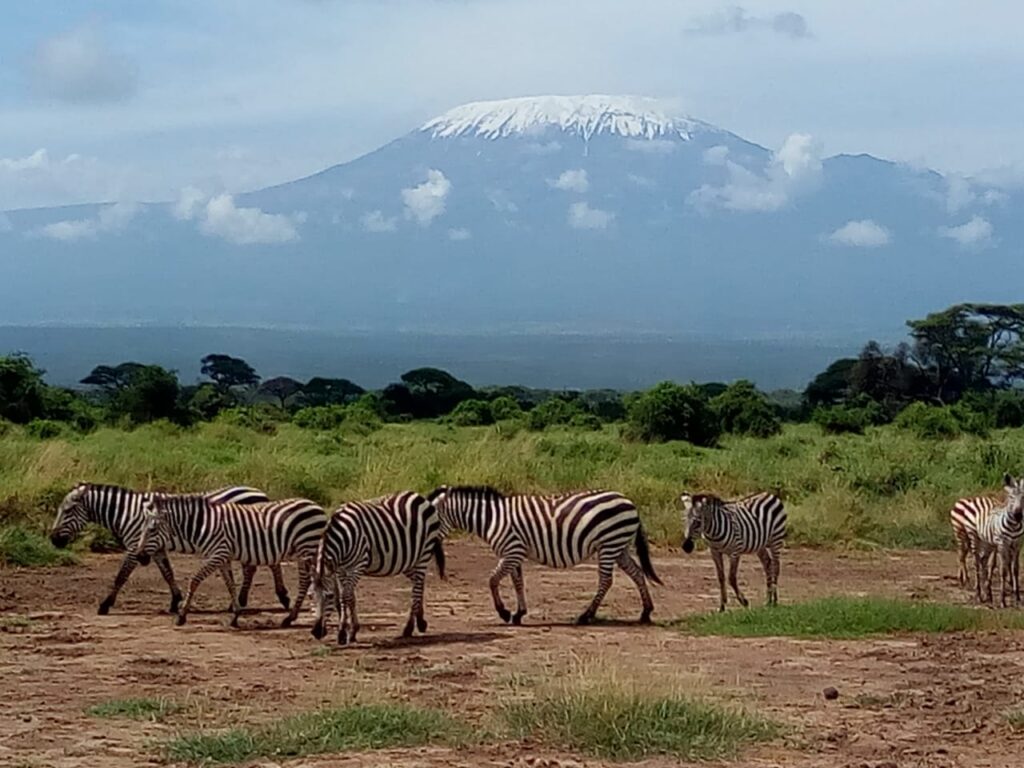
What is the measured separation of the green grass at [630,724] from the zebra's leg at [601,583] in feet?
16.0

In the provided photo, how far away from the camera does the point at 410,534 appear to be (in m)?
13.1

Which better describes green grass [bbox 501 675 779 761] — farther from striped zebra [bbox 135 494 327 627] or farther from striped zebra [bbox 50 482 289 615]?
striped zebra [bbox 50 482 289 615]

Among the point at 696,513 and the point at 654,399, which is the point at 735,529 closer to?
the point at 696,513

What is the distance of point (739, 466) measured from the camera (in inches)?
1001

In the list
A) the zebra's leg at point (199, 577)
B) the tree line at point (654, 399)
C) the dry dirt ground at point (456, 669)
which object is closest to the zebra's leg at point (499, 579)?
the dry dirt ground at point (456, 669)

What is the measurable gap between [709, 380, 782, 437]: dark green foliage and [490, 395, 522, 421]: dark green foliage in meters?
6.03

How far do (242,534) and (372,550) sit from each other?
4.85 feet

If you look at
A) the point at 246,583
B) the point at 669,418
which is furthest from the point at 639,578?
the point at 669,418

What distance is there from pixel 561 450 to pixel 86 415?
12.9 meters

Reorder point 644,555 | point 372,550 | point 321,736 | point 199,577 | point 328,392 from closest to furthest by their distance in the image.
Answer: point 321,736
point 372,550
point 199,577
point 644,555
point 328,392

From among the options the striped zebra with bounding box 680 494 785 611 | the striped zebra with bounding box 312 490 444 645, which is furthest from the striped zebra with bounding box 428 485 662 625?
the striped zebra with bounding box 312 490 444 645

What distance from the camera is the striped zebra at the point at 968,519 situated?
623 inches

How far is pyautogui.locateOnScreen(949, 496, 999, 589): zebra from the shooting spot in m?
15.8

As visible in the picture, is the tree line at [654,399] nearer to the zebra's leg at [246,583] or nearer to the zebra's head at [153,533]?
the zebra's head at [153,533]
